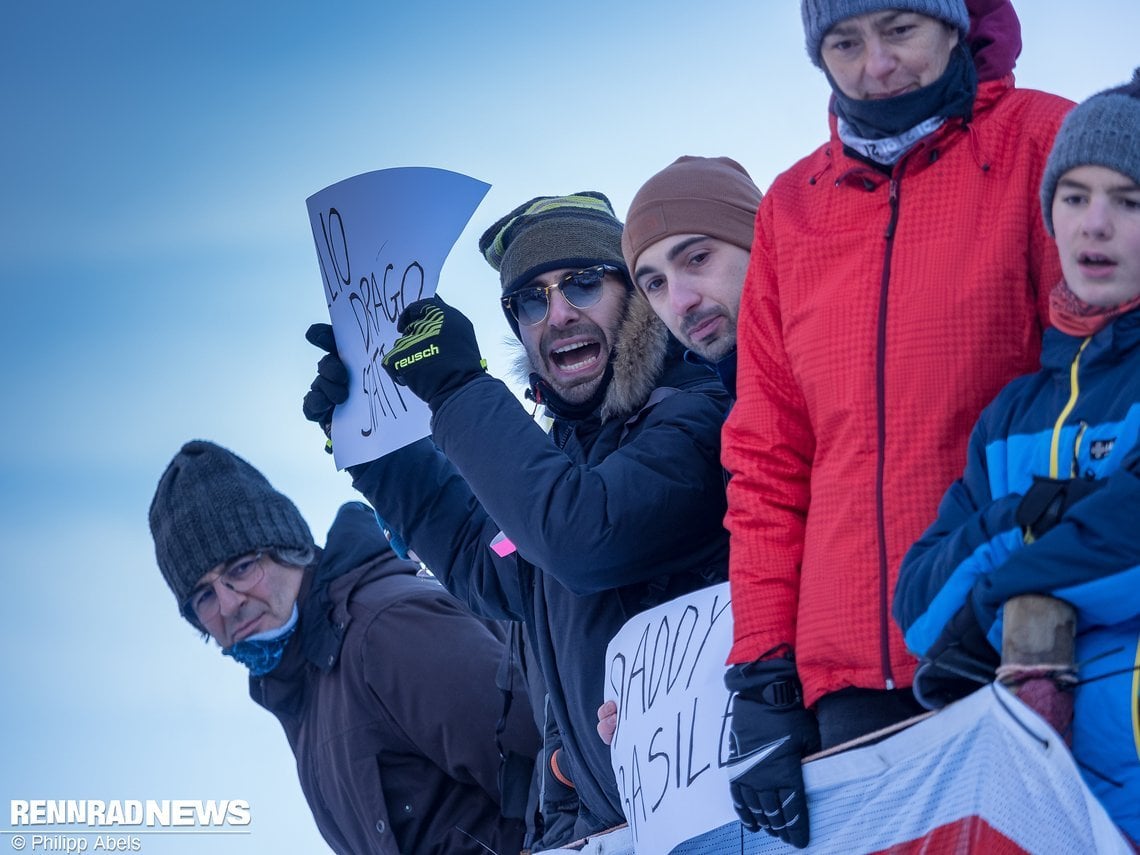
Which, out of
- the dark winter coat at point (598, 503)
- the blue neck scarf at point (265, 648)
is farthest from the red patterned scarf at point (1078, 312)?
the blue neck scarf at point (265, 648)

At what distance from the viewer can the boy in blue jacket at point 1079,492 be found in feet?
6.26

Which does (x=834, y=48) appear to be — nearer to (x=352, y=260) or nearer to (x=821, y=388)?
(x=821, y=388)

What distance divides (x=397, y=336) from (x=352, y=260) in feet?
0.82

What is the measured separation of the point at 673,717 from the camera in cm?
284

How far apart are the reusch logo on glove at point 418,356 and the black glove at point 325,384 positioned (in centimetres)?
49

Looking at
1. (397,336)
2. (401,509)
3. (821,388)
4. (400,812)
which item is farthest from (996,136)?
(400,812)

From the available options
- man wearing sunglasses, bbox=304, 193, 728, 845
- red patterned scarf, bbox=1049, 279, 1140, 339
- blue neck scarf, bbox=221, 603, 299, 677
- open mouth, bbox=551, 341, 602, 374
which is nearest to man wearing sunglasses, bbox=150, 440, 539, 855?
blue neck scarf, bbox=221, 603, 299, 677

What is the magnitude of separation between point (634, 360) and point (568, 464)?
1.42ft

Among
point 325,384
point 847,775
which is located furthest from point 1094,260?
point 325,384

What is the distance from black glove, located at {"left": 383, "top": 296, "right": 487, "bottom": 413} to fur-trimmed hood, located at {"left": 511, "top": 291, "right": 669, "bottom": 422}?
11.5 inches

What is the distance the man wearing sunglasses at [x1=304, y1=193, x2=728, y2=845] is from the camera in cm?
309

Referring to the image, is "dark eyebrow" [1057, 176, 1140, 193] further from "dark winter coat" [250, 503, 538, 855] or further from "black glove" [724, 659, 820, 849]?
"dark winter coat" [250, 503, 538, 855]

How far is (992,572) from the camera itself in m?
2.01

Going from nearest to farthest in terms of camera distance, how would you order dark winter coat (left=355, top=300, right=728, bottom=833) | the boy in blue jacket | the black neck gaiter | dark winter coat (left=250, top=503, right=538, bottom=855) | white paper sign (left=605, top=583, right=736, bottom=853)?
the boy in blue jacket
the black neck gaiter
white paper sign (left=605, top=583, right=736, bottom=853)
dark winter coat (left=355, top=300, right=728, bottom=833)
dark winter coat (left=250, top=503, right=538, bottom=855)
